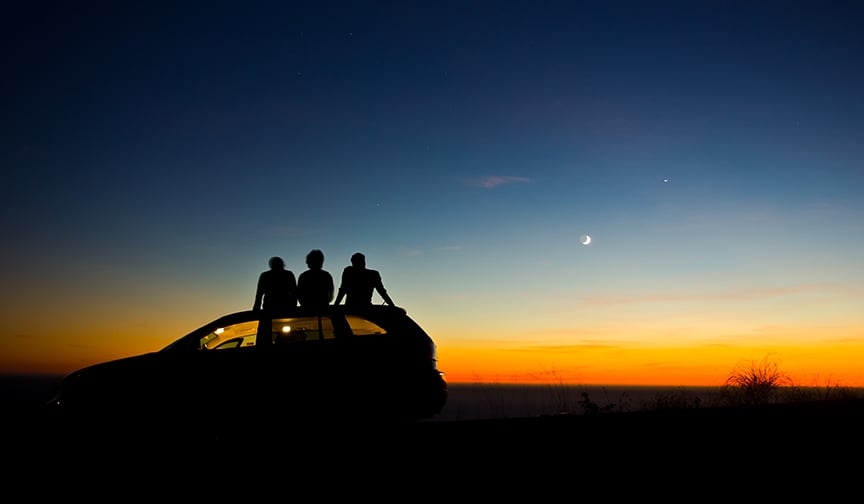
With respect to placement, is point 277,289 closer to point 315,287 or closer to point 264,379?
point 315,287

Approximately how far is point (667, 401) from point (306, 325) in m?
8.90

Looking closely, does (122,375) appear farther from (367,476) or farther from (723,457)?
(723,457)

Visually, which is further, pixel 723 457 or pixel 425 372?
pixel 425 372

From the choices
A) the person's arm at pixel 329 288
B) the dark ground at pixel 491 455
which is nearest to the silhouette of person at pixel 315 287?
the person's arm at pixel 329 288

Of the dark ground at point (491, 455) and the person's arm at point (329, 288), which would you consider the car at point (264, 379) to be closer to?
the dark ground at point (491, 455)

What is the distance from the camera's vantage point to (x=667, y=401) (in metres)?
14.3

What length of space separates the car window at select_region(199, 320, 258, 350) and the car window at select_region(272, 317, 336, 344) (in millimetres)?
266

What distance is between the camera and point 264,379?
26.3ft

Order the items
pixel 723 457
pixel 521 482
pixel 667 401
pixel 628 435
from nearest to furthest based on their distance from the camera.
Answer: pixel 521 482 < pixel 723 457 < pixel 628 435 < pixel 667 401

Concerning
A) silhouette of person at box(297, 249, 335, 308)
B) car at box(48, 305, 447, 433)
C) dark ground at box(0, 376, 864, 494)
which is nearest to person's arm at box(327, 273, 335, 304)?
silhouette of person at box(297, 249, 335, 308)

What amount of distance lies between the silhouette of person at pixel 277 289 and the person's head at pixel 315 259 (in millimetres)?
323

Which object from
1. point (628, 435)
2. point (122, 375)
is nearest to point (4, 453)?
point (122, 375)

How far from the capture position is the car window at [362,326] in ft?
27.2

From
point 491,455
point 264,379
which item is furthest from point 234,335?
point 491,455
